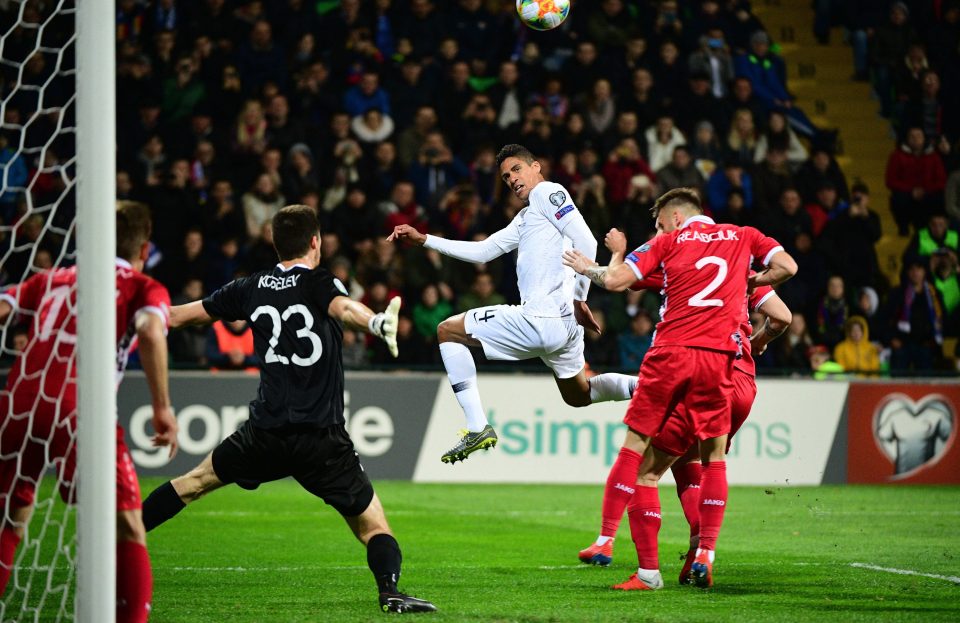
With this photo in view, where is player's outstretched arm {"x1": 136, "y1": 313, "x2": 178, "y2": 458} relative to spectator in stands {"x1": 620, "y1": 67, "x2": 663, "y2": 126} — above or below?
below

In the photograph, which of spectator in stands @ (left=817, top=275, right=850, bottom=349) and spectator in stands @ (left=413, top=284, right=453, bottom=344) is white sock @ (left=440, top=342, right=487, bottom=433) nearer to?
spectator in stands @ (left=413, top=284, right=453, bottom=344)

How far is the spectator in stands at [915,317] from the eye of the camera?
50.7 feet

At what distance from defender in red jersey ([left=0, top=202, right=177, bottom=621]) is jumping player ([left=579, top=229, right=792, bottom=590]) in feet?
9.06

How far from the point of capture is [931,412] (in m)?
14.1

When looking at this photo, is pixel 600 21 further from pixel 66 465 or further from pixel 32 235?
pixel 66 465

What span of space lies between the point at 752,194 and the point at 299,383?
11.2 meters

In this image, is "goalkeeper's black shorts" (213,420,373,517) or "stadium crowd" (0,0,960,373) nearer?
"goalkeeper's black shorts" (213,420,373,517)

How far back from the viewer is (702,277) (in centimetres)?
696

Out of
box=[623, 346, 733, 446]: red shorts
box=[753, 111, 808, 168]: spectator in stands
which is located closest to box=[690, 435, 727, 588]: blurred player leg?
box=[623, 346, 733, 446]: red shorts

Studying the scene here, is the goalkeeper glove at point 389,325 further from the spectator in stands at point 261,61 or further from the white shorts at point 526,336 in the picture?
the spectator in stands at point 261,61

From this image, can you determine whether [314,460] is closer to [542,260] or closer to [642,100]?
[542,260]

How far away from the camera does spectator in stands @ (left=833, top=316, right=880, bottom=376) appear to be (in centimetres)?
1502

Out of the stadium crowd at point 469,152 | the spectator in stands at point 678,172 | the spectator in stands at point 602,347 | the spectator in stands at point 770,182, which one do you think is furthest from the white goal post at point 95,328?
the spectator in stands at point 770,182

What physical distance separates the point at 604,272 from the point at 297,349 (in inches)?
73.4
